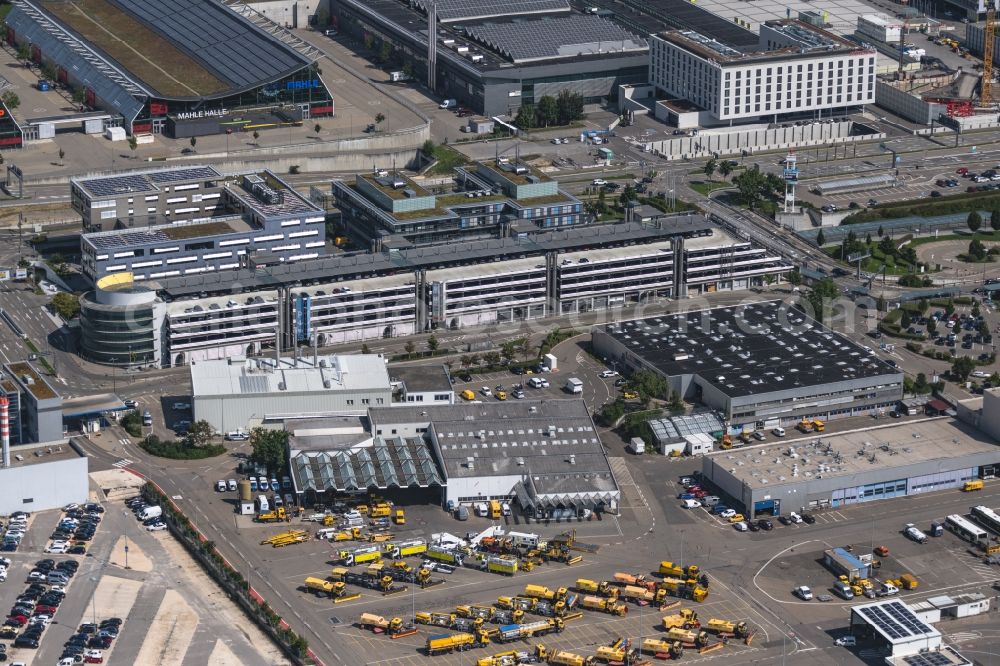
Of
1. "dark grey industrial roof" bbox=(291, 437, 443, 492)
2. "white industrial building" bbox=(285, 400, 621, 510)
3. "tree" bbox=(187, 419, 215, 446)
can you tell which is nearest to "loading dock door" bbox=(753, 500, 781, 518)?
"white industrial building" bbox=(285, 400, 621, 510)

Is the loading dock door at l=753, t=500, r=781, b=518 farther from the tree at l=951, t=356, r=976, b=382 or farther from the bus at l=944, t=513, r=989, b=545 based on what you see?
the tree at l=951, t=356, r=976, b=382

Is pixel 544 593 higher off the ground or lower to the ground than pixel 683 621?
higher

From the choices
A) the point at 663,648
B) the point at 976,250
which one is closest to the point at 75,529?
the point at 663,648

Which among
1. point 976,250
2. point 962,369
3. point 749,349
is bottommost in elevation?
point 976,250

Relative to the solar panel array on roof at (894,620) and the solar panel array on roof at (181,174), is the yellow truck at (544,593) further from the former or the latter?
the solar panel array on roof at (181,174)

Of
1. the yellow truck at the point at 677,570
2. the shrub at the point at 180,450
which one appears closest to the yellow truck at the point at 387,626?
the yellow truck at the point at 677,570

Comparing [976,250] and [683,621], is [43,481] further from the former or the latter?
[976,250]

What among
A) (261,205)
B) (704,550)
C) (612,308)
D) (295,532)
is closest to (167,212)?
(261,205)
